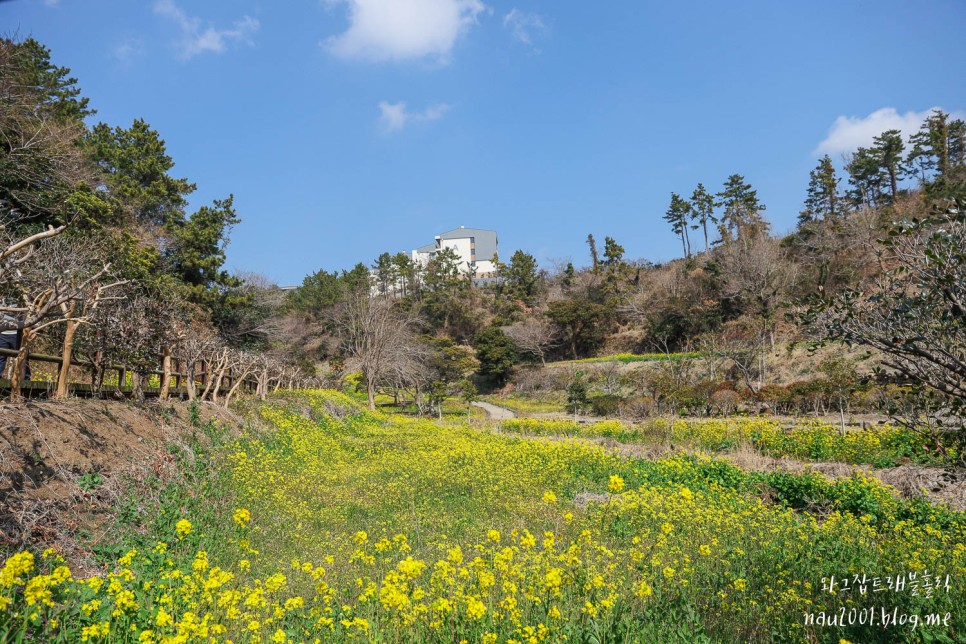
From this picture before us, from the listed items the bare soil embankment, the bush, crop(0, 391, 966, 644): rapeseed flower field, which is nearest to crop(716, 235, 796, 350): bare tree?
the bush

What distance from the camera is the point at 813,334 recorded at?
348 centimetres

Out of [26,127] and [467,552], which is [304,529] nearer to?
[467,552]

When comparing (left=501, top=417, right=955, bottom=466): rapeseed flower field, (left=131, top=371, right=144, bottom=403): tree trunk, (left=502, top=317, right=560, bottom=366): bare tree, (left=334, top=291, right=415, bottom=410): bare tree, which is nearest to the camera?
(left=131, top=371, right=144, bottom=403): tree trunk

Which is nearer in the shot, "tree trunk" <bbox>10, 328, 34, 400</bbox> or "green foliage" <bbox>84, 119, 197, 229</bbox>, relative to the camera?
"tree trunk" <bbox>10, 328, 34, 400</bbox>

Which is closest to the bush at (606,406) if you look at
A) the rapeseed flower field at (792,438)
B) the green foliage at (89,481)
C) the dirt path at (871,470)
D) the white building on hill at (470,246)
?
the rapeseed flower field at (792,438)

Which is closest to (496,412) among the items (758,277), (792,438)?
(758,277)

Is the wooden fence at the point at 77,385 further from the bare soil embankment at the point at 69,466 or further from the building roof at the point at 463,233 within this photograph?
the building roof at the point at 463,233

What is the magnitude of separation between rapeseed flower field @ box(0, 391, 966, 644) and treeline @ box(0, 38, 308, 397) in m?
2.46

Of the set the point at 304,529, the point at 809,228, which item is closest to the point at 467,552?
the point at 304,529

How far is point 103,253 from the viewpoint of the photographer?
55.1 feet

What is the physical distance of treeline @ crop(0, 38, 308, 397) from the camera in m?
7.98

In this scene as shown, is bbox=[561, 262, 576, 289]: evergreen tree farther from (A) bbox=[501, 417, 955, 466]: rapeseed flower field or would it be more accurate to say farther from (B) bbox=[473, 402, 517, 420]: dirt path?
(A) bbox=[501, 417, 955, 466]: rapeseed flower field

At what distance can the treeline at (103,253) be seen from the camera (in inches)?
314

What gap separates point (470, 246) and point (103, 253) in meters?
78.4
